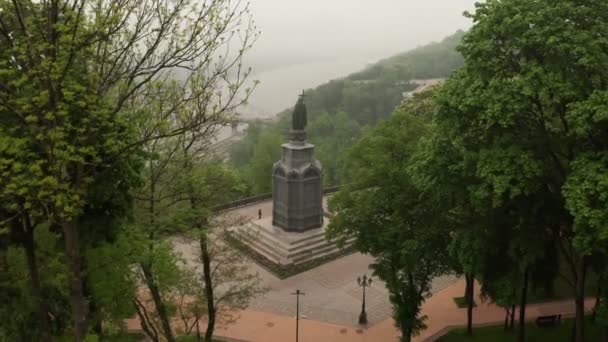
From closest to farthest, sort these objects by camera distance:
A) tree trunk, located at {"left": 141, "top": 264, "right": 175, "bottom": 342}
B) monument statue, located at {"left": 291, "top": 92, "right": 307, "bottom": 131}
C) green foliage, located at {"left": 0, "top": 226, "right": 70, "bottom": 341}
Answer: green foliage, located at {"left": 0, "top": 226, "right": 70, "bottom": 341}, tree trunk, located at {"left": 141, "top": 264, "right": 175, "bottom": 342}, monument statue, located at {"left": 291, "top": 92, "right": 307, "bottom": 131}

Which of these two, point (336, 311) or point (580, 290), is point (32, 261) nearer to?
point (580, 290)

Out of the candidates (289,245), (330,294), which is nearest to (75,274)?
(330,294)

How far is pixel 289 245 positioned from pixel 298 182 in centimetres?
355

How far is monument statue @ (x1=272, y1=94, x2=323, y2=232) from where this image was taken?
2736cm

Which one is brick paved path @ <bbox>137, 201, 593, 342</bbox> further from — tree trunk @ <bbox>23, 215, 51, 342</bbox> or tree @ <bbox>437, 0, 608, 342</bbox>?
tree @ <bbox>437, 0, 608, 342</bbox>

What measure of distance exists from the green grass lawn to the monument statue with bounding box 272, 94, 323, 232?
11259 mm

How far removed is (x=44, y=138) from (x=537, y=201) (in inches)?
438

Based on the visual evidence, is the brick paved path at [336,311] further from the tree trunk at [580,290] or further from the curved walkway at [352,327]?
the tree trunk at [580,290]

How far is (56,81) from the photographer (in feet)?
26.0

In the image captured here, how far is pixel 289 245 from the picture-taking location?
27.0 meters

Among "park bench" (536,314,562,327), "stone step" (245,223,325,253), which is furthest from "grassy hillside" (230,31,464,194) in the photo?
"park bench" (536,314,562,327)

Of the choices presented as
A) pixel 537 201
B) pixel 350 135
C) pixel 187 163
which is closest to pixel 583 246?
pixel 537 201

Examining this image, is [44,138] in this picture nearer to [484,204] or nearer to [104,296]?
[104,296]

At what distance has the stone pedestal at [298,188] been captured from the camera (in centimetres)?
2741
